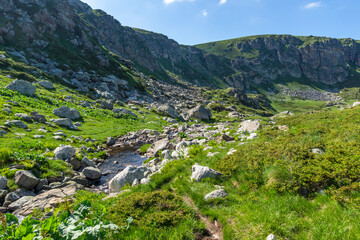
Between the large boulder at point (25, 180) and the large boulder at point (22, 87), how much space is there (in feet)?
98.5

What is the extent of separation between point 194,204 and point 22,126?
77.2ft

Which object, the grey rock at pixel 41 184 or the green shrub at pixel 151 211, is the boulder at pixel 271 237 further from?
the grey rock at pixel 41 184

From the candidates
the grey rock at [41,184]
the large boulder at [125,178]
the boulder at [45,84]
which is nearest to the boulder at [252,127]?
the large boulder at [125,178]

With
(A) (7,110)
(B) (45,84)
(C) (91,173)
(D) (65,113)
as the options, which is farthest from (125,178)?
(B) (45,84)

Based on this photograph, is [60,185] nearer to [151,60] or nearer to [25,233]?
[25,233]

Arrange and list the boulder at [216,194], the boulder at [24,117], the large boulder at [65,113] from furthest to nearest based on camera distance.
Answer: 1. the large boulder at [65,113]
2. the boulder at [24,117]
3. the boulder at [216,194]

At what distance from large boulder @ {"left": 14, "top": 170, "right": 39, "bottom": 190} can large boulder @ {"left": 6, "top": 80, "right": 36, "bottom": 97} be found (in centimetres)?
3001

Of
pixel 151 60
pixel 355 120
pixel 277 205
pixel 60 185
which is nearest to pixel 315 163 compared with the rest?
pixel 277 205

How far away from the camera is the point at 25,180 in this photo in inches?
456

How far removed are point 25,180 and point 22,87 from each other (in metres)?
31.5

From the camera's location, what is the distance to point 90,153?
21.3 metres

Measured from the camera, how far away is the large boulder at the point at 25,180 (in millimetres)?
11492

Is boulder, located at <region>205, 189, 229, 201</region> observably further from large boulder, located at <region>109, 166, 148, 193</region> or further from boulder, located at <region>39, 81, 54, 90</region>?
boulder, located at <region>39, 81, 54, 90</region>

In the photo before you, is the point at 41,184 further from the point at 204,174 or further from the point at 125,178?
the point at 204,174
